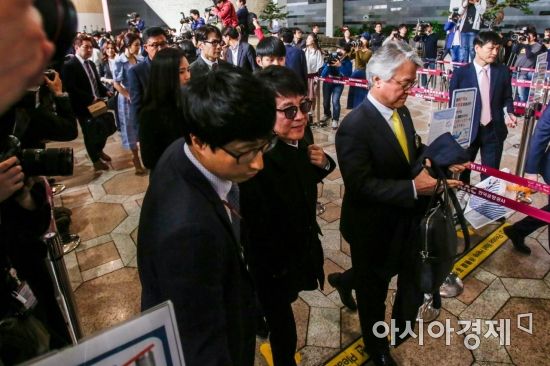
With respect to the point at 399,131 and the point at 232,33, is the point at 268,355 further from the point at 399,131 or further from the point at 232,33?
the point at 232,33

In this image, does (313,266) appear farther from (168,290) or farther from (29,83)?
(29,83)

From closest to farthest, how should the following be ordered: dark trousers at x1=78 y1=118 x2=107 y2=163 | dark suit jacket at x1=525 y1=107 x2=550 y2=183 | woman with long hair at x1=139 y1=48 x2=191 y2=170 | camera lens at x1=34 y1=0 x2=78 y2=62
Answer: camera lens at x1=34 y1=0 x2=78 y2=62, woman with long hair at x1=139 y1=48 x2=191 y2=170, dark suit jacket at x1=525 y1=107 x2=550 y2=183, dark trousers at x1=78 y1=118 x2=107 y2=163

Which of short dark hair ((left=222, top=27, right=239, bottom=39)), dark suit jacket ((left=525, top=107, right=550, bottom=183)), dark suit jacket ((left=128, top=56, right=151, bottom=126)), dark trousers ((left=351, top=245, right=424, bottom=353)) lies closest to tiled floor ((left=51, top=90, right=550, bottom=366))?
dark trousers ((left=351, top=245, right=424, bottom=353))

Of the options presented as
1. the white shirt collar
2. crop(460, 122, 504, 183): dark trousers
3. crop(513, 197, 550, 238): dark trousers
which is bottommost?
crop(513, 197, 550, 238): dark trousers

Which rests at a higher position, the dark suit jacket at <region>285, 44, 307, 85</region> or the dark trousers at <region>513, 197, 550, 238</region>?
the dark suit jacket at <region>285, 44, 307, 85</region>

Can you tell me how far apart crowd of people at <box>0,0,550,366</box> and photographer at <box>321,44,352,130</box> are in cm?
386

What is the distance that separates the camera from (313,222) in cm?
201

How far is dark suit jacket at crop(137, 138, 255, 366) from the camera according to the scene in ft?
3.41

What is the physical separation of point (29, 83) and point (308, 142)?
1744 millimetres

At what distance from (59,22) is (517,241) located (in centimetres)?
397

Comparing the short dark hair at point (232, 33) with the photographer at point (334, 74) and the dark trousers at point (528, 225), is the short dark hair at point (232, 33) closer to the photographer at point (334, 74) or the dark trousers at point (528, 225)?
the photographer at point (334, 74)

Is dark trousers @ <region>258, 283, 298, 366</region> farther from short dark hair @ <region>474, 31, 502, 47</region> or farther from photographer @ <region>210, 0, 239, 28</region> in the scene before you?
photographer @ <region>210, 0, 239, 28</region>
